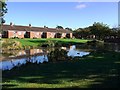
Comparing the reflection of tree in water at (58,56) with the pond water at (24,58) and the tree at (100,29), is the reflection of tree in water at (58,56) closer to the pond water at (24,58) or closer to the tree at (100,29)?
the pond water at (24,58)

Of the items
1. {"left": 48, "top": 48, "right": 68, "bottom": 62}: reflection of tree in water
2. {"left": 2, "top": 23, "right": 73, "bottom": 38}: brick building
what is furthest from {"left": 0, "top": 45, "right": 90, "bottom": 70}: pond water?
{"left": 2, "top": 23, "right": 73, "bottom": 38}: brick building

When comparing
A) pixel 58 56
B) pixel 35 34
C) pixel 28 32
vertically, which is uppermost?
pixel 28 32

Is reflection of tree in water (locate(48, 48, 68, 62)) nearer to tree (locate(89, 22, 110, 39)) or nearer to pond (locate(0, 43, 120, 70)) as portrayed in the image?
pond (locate(0, 43, 120, 70))

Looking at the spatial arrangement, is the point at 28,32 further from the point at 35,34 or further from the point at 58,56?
the point at 58,56

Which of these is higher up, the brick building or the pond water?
the brick building

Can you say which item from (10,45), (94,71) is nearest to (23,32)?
(10,45)

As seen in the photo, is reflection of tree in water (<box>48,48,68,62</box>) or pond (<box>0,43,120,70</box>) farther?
reflection of tree in water (<box>48,48,68,62</box>)

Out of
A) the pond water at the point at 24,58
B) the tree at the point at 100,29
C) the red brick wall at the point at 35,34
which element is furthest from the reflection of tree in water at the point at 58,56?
the tree at the point at 100,29

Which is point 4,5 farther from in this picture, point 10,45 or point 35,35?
point 35,35

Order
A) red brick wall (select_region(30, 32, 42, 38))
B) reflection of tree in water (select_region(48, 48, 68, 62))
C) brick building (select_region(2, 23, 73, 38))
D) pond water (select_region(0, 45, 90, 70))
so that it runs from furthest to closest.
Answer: red brick wall (select_region(30, 32, 42, 38)) → brick building (select_region(2, 23, 73, 38)) → reflection of tree in water (select_region(48, 48, 68, 62)) → pond water (select_region(0, 45, 90, 70))

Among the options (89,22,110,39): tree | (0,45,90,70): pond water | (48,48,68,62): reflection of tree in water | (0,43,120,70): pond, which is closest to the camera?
(0,45,90,70): pond water

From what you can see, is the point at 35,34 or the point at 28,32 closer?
the point at 28,32

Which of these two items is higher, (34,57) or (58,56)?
(58,56)

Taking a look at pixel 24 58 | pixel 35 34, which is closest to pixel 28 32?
pixel 35 34
